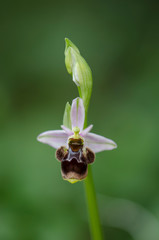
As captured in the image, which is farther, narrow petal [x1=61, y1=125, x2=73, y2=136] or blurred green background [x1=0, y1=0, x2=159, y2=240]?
blurred green background [x1=0, y1=0, x2=159, y2=240]

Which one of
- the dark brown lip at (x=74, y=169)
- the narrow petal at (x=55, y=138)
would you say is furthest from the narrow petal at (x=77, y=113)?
the dark brown lip at (x=74, y=169)

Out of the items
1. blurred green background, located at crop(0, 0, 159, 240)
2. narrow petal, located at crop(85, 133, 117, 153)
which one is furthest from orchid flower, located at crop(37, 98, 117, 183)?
blurred green background, located at crop(0, 0, 159, 240)

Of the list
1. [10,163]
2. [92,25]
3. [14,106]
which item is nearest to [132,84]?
[92,25]

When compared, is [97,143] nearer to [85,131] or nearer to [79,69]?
[85,131]

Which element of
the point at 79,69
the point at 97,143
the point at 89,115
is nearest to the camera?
the point at 79,69

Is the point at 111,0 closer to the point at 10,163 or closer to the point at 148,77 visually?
the point at 148,77

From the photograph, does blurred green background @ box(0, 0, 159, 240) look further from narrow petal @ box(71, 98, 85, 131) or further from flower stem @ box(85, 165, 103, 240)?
narrow petal @ box(71, 98, 85, 131)

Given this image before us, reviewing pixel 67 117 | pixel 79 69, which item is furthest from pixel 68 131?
pixel 79 69
